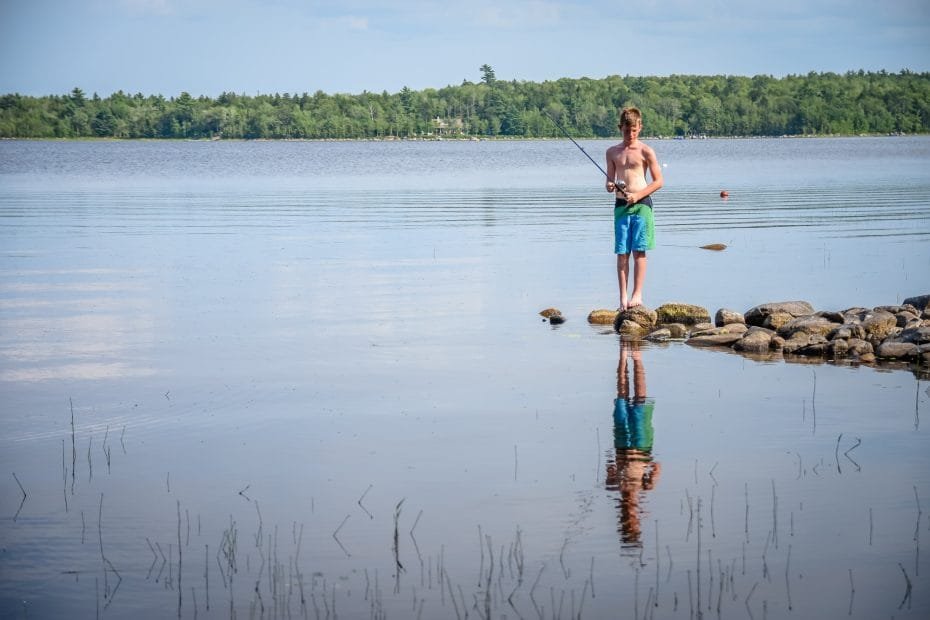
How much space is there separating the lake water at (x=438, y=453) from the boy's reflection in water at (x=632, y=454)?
29mm

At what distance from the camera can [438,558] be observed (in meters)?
7.16

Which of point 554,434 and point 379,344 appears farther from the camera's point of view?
point 379,344

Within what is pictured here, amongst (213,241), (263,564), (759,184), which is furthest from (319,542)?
(759,184)

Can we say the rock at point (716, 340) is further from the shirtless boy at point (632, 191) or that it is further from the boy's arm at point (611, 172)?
the boy's arm at point (611, 172)

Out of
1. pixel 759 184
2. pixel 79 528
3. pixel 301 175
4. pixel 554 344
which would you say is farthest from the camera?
pixel 301 175

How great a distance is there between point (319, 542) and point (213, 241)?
1897 centimetres

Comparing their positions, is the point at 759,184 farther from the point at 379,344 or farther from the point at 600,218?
the point at 379,344

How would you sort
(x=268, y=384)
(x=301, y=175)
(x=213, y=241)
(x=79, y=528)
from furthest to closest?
1. (x=301, y=175)
2. (x=213, y=241)
3. (x=268, y=384)
4. (x=79, y=528)

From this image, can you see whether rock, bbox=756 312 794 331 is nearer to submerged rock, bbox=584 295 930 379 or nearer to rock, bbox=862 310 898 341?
submerged rock, bbox=584 295 930 379

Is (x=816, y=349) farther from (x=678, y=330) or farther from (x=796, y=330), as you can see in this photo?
(x=678, y=330)

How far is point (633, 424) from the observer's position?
32.5 feet

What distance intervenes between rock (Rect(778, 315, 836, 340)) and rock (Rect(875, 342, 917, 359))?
2.74 feet

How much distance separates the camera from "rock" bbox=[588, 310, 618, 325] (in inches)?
587

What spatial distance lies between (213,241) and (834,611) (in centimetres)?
2065
